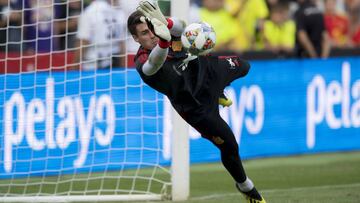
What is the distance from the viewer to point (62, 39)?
13172mm

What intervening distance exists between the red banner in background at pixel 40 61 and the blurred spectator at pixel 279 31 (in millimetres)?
5664

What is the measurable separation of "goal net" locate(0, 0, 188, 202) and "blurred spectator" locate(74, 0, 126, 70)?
0.01 m

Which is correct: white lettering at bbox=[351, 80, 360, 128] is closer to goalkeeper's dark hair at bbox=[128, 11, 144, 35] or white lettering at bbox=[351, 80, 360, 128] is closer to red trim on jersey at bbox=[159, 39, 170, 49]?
goalkeeper's dark hair at bbox=[128, 11, 144, 35]

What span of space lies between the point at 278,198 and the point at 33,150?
3475 mm

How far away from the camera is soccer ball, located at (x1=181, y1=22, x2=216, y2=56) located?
9148 mm

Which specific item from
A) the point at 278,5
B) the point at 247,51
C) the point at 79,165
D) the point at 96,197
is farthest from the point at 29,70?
the point at 278,5

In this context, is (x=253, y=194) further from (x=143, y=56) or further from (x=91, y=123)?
(x=91, y=123)

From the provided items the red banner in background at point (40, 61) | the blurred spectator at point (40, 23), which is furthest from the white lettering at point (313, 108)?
the blurred spectator at point (40, 23)

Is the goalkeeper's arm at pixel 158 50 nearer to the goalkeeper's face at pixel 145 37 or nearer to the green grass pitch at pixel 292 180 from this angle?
the goalkeeper's face at pixel 145 37

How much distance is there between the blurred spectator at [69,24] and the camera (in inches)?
501

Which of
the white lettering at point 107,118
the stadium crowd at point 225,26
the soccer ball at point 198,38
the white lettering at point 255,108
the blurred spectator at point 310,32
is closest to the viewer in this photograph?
the soccer ball at point 198,38

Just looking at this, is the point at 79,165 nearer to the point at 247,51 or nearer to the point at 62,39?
the point at 62,39

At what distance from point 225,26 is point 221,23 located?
165 mm

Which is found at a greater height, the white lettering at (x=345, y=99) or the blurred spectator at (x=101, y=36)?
the blurred spectator at (x=101, y=36)
